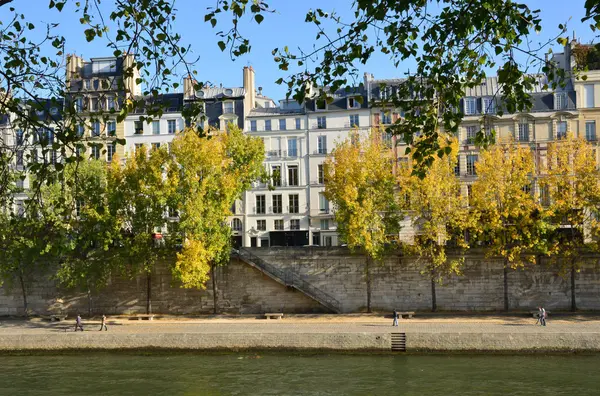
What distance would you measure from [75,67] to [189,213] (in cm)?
1862

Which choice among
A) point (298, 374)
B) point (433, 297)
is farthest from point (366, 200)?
point (298, 374)

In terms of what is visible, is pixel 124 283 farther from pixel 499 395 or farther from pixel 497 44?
pixel 497 44

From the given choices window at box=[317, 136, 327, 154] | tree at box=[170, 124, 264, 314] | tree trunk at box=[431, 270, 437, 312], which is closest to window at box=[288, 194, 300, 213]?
window at box=[317, 136, 327, 154]

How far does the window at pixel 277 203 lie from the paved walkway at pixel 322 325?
37.9 feet

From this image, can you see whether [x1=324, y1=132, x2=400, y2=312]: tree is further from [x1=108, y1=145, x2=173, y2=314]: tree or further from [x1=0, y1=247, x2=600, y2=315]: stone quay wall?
[x1=108, y1=145, x2=173, y2=314]: tree

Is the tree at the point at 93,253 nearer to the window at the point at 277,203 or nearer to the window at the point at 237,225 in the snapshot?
the window at the point at 237,225

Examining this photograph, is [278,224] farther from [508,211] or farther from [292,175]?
[508,211]

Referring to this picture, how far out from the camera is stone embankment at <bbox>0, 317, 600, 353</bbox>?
2597cm

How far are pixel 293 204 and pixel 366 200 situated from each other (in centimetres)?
1106

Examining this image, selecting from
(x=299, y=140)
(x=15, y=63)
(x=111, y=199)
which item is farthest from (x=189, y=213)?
(x=15, y=63)

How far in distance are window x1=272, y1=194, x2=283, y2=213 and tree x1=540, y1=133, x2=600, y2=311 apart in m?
16.0

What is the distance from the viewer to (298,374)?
2291cm

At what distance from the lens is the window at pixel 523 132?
135 ft

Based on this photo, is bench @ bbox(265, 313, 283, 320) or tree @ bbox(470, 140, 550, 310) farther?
bench @ bbox(265, 313, 283, 320)
